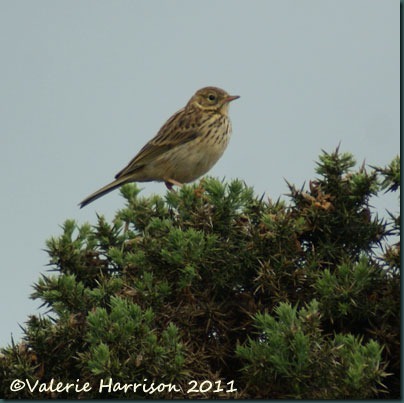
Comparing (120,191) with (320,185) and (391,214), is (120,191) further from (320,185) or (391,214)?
(391,214)

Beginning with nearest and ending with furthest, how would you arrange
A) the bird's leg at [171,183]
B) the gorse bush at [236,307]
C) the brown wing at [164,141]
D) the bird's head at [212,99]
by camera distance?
the gorse bush at [236,307], the bird's leg at [171,183], the brown wing at [164,141], the bird's head at [212,99]

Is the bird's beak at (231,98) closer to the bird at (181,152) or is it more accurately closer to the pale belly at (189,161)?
the bird at (181,152)

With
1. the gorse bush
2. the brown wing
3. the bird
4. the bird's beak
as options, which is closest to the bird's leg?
the bird

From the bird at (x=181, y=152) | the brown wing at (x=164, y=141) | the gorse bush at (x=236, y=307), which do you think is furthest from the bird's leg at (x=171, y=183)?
the gorse bush at (x=236, y=307)

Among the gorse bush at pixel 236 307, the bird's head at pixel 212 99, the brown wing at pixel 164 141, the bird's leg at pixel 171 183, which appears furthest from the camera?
the bird's head at pixel 212 99

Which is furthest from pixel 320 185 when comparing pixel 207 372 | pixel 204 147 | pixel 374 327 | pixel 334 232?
pixel 204 147

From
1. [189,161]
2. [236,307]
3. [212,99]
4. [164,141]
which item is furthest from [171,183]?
[236,307]

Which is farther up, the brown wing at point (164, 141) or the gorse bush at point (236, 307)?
the brown wing at point (164, 141)
